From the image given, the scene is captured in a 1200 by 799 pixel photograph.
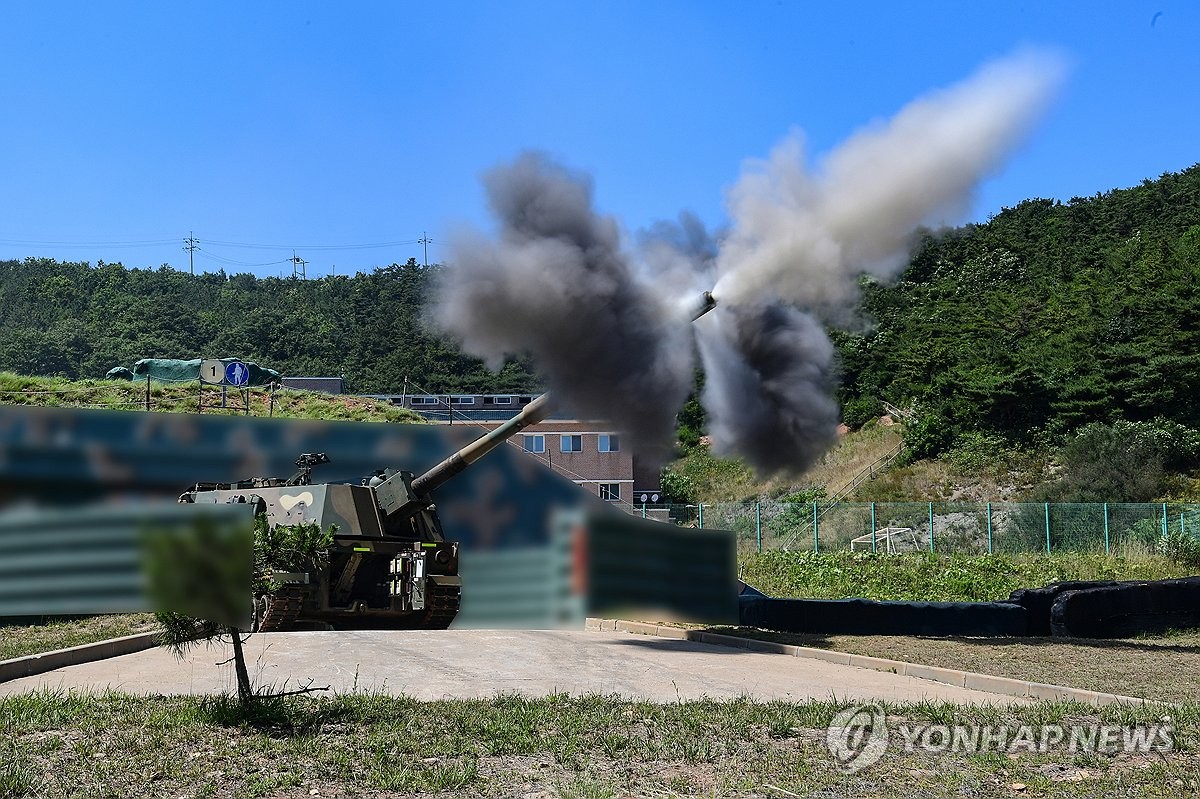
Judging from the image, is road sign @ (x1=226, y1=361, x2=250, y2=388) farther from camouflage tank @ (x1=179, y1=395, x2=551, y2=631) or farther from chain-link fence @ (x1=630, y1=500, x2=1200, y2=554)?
camouflage tank @ (x1=179, y1=395, x2=551, y2=631)

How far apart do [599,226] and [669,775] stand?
387 inches

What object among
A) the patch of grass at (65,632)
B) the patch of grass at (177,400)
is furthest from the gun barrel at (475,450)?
the patch of grass at (177,400)

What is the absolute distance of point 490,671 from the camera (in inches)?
510

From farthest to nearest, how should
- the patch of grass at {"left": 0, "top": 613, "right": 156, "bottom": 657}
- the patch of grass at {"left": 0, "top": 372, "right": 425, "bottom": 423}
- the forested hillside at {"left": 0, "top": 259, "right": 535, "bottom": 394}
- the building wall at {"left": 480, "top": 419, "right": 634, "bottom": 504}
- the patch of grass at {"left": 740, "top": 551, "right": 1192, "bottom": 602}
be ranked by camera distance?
the forested hillside at {"left": 0, "top": 259, "right": 535, "bottom": 394}, the building wall at {"left": 480, "top": 419, "right": 634, "bottom": 504}, the patch of grass at {"left": 0, "top": 372, "right": 425, "bottom": 423}, the patch of grass at {"left": 740, "top": 551, "right": 1192, "bottom": 602}, the patch of grass at {"left": 0, "top": 613, "right": 156, "bottom": 657}

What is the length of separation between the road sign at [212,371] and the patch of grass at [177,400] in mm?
1099

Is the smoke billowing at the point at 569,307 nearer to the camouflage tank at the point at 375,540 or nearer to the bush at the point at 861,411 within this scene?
the camouflage tank at the point at 375,540

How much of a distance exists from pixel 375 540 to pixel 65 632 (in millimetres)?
4407

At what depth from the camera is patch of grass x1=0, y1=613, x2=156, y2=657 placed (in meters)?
13.8

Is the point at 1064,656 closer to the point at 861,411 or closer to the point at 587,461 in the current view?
the point at 587,461

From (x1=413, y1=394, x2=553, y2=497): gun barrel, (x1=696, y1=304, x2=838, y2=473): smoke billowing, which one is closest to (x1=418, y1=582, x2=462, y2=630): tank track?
(x1=413, y1=394, x2=553, y2=497): gun barrel

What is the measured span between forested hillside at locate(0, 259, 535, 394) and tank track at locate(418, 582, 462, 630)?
5647 cm

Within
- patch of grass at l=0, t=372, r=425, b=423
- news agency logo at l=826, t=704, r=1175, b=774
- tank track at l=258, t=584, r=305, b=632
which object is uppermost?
patch of grass at l=0, t=372, r=425, b=423

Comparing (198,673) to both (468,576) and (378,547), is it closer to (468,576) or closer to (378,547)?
(378,547)

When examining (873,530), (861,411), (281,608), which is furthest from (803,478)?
(281,608)
